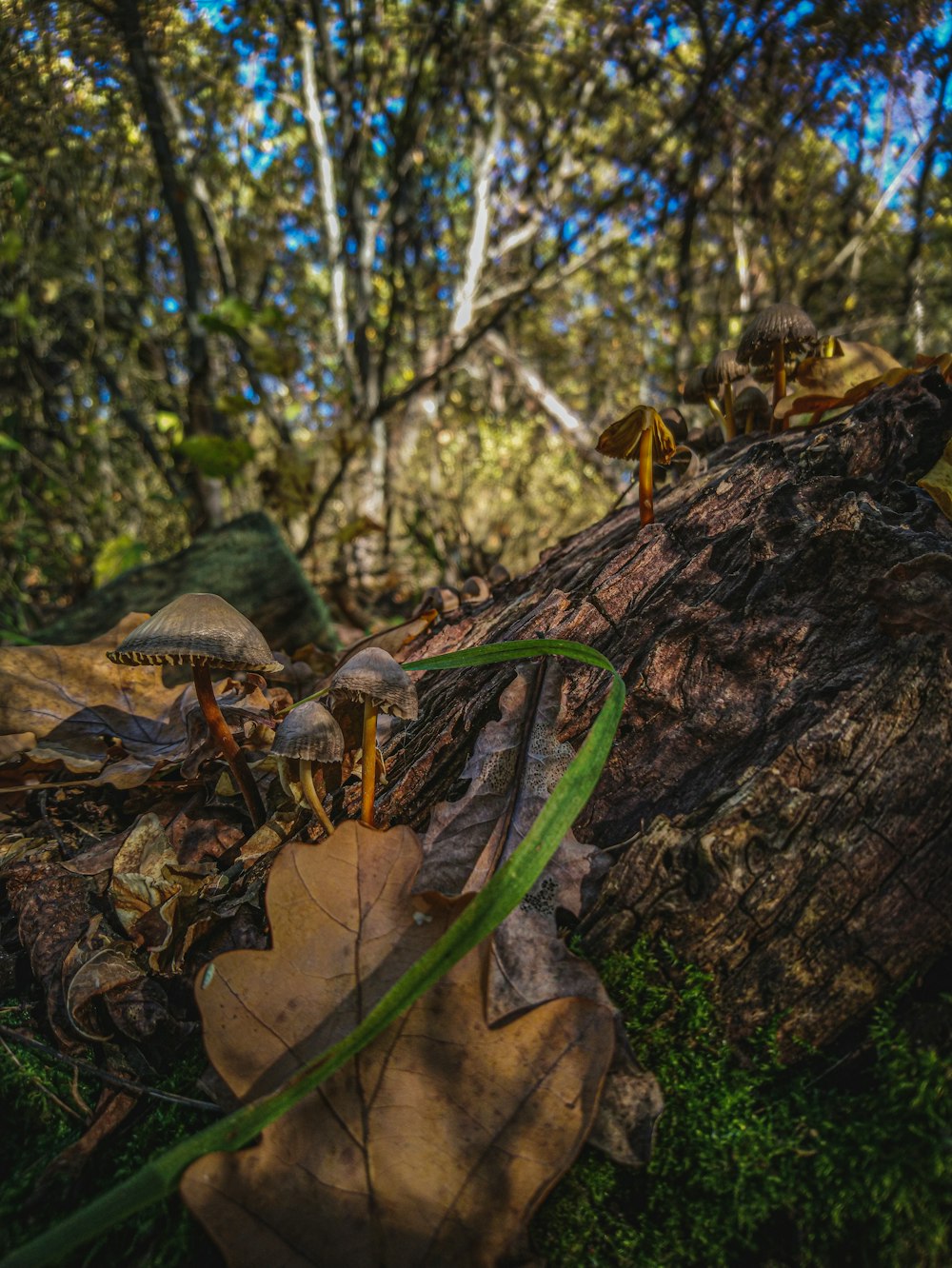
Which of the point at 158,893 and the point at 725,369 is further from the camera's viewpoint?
the point at 725,369

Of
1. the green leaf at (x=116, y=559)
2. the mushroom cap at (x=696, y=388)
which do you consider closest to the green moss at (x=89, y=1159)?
the mushroom cap at (x=696, y=388)

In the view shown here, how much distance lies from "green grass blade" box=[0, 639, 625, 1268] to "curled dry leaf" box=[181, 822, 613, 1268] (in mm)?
36

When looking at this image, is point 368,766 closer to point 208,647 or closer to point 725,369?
point 208,647

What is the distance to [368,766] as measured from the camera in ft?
4.77

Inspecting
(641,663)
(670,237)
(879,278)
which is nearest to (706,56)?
(670,237)

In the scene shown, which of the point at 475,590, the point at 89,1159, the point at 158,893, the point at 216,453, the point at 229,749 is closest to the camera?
the point at 89,1159

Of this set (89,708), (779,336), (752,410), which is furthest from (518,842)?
(752,410)

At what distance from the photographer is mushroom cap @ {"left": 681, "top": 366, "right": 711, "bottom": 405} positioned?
2.53m

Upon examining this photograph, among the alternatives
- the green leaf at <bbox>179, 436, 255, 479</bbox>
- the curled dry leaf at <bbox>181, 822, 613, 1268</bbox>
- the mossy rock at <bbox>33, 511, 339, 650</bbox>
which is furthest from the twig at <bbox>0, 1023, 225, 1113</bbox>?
the green leaf at <bbox>179, 436, 255, 479</bbox>

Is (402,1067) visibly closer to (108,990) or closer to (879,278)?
(108,990)

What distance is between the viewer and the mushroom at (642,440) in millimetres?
1812

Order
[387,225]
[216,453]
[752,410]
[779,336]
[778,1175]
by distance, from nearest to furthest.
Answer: [778,1175]
[779,336]
[752,410]
[216,453]
[387,225]

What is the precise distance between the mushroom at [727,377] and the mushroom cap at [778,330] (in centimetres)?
22

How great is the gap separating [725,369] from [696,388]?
0.16 m
